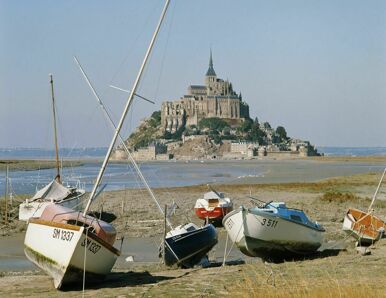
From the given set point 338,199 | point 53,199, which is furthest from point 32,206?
point 338,199

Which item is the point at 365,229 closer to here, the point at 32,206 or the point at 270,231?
the point at 270,231

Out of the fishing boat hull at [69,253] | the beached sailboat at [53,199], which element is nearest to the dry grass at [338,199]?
the beached sailboat at [53,199]

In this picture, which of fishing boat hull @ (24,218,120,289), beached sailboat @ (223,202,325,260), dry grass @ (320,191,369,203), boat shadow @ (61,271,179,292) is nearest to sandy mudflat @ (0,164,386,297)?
boat shadow @ (61,271,179,292)

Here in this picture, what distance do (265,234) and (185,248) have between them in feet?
7.59

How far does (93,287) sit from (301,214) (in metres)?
7.38

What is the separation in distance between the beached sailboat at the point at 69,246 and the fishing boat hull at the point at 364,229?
9338mm

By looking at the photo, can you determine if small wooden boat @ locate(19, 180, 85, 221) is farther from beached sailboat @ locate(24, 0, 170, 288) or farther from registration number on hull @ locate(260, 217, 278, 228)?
beached sailboat @ locate(24, 0, 170, 288)

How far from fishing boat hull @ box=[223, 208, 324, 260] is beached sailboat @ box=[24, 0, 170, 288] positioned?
4.14 meters

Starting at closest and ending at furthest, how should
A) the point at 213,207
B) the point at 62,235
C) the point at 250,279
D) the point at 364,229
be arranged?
1. the point at 250,279
2. the point at 62,235
3. the point at 364,229
4. the point at 213,207

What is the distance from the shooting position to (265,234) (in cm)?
1883

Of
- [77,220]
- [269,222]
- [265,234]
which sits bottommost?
[265,234]

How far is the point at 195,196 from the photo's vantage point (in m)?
46.6

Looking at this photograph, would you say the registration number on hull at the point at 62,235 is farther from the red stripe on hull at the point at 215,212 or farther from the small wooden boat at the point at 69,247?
the red stripe on hull at the point at 215,212

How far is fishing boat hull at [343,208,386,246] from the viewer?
22031 mm
